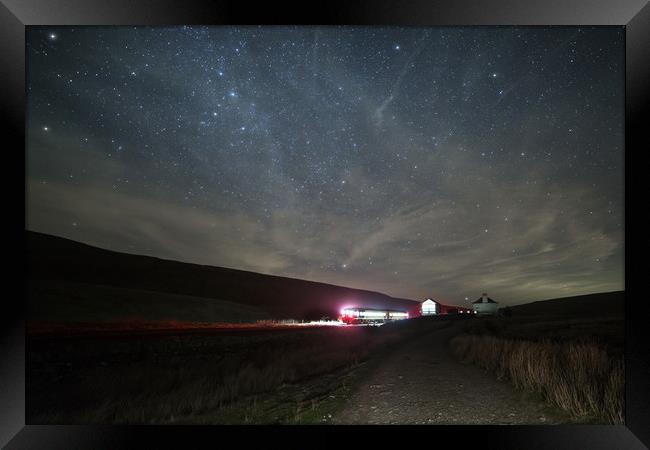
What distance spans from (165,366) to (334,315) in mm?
30022

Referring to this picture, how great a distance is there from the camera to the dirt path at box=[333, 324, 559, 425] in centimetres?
379

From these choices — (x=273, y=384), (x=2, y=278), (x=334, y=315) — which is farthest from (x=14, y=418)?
(x=334, y=315)

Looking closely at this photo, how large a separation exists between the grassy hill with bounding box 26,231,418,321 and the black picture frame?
17.9 metres

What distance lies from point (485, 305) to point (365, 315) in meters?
20.8

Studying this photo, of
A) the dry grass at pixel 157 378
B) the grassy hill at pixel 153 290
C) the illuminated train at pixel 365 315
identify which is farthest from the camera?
the illuminated train at pixel 365 315

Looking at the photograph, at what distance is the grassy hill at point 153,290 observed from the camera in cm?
2397

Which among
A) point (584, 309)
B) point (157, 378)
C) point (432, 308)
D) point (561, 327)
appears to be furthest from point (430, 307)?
point (157, 378)

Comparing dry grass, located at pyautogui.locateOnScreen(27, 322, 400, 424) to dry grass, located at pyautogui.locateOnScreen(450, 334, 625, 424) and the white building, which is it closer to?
dry grass, located at pyautogui.locateOnScreen(450, 334, 625, 424)

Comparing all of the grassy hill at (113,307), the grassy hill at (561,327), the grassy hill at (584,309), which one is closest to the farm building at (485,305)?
the grassy hill at (584,309)

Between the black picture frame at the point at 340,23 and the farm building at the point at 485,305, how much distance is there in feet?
137

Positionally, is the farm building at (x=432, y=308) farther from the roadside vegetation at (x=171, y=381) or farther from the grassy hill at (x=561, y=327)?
the roadside vegetation at (x=171, y=381)

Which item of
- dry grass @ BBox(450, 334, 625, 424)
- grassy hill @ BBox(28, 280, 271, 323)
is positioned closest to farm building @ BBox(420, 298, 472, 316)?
grassy hill @ BBox(28, 280, 271, 323)

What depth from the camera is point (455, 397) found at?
174 inches

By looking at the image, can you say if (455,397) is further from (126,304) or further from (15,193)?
(126,304)
